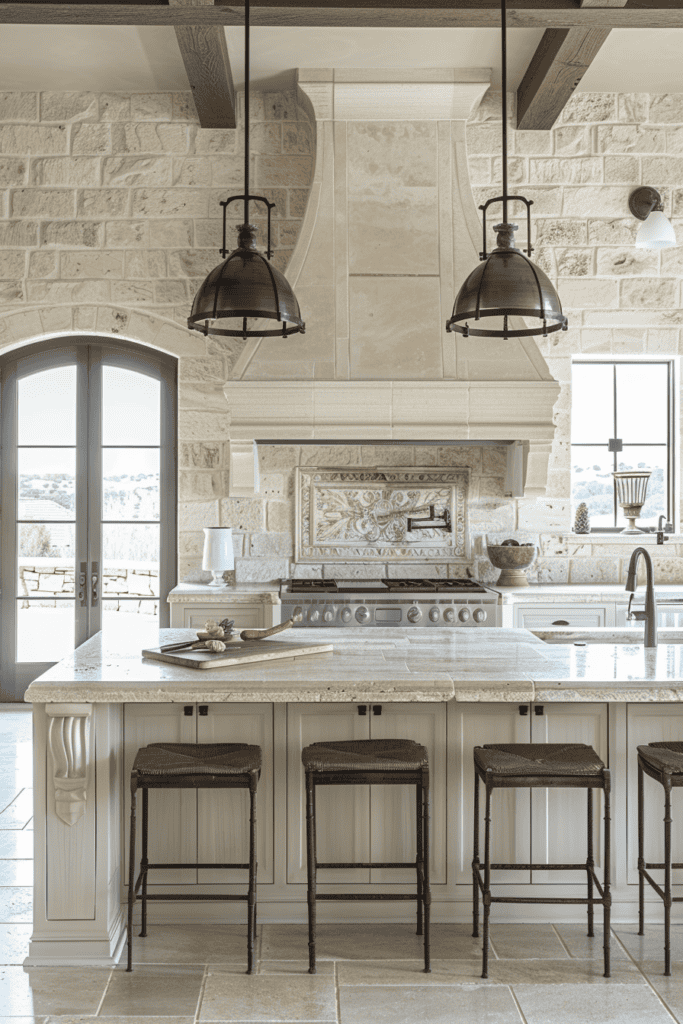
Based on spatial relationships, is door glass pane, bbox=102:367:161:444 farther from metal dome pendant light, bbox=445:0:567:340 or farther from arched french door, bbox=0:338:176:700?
metal dome pendant light, bbox=445:0:567:340

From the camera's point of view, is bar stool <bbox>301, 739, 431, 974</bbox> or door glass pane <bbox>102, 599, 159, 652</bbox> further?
door glass pane <bbox>102, 599, 159, 652</bbox>

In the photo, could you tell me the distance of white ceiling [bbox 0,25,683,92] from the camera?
193 inches

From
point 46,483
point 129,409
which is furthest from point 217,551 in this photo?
point 46,483

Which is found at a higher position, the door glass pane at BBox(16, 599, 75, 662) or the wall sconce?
the wall sconce

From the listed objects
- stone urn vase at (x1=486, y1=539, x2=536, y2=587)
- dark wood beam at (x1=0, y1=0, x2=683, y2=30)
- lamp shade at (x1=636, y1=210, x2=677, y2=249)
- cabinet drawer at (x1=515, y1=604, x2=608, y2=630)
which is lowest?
cabinet drawer at (x1=515, y1=604, x2=608, y2=630)

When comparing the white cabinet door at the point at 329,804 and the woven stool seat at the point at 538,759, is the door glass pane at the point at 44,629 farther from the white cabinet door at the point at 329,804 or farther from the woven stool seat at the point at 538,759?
the woven stool seat at the point at 538,759

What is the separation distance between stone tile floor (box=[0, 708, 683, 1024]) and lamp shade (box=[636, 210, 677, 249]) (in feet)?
12.6

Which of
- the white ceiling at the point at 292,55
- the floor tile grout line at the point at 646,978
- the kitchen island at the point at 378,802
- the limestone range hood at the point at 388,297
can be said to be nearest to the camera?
the floor tile grout line at the point at 646,978

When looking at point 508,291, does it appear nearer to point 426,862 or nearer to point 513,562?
point 426,862

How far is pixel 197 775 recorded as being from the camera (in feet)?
8.58

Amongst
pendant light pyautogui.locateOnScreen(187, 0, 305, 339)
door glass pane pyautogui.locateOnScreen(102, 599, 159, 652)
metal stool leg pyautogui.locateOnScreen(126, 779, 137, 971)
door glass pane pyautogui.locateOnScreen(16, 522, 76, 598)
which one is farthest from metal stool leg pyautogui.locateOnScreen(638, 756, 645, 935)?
door glass pane pyautogui.locateOnScreen(16, 522, 76, 598)

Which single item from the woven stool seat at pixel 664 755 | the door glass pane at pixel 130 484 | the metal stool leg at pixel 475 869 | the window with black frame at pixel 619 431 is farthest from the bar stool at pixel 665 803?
the door glass pane at pixel 130 484

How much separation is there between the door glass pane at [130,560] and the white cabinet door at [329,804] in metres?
3.06

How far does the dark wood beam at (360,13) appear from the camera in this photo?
12.8 feet
